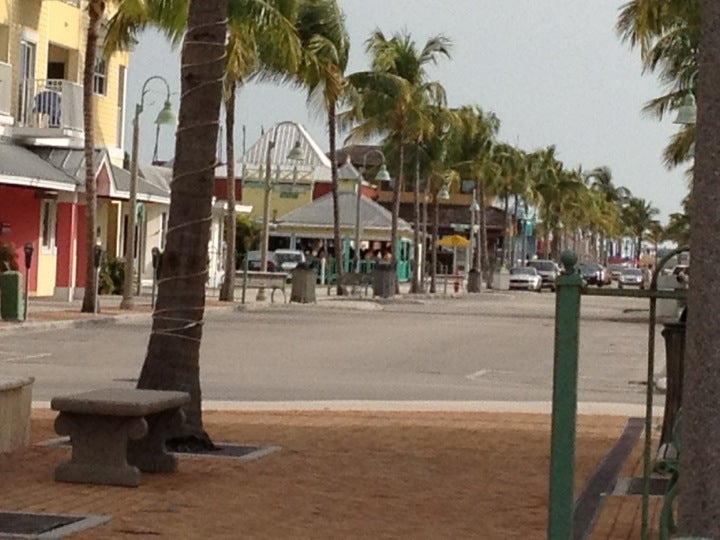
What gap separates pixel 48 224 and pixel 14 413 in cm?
3406

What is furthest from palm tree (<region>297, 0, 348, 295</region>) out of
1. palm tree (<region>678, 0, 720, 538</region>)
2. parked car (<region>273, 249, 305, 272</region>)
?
palm tree (<region>678, 0, 720, 538</region>)

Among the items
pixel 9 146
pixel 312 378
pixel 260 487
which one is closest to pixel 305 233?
pixel 9 146

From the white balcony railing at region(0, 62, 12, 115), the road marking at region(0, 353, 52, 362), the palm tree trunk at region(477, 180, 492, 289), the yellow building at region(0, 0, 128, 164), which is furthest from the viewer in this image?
the palm tree trunk at region(477, 180, 492, 289)

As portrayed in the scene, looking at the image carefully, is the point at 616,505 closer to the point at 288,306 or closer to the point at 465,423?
the point at 465,423

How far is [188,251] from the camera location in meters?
14.1

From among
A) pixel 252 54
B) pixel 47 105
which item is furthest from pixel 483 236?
pixel 47 105

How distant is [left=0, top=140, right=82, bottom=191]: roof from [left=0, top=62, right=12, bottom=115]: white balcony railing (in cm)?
94

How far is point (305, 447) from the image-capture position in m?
14.8

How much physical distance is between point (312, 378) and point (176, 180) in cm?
1033

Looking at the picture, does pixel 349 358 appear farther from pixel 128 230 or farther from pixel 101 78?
pixel 101 78

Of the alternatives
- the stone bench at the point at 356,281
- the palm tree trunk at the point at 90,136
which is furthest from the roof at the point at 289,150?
the palm tree trunk at the point at 90,136

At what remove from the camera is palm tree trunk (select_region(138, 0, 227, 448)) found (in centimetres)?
1402

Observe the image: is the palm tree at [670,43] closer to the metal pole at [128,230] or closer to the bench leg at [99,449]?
the metal pole at [128,230]

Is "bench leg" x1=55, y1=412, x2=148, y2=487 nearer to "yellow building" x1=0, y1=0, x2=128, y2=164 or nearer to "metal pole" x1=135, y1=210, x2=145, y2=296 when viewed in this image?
"yellow building" x1=0, y1=0, x2=128, y2=164
